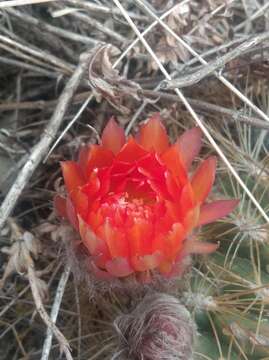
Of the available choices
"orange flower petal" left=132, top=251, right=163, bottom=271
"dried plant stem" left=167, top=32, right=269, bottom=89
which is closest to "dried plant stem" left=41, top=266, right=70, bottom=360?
"orange flower petal" left=132, top=251, right=163, bottom=271

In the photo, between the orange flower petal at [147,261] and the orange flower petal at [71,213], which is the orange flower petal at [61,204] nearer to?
the orange flower petal at [71,213]

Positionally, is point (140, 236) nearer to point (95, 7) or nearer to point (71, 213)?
point (71, 213)

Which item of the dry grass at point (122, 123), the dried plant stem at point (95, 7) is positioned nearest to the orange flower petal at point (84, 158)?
the dry grass at point (122, 123)

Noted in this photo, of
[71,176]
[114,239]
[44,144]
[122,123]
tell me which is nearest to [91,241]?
[114,239]

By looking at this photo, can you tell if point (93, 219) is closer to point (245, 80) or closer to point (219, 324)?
point (219, 324)

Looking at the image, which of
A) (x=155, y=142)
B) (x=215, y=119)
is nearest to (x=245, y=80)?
(x=215, y=119)

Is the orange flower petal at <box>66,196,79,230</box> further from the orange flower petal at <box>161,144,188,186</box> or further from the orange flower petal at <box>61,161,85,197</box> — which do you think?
the orange flower petal at <box>161,144,188,186</box>
